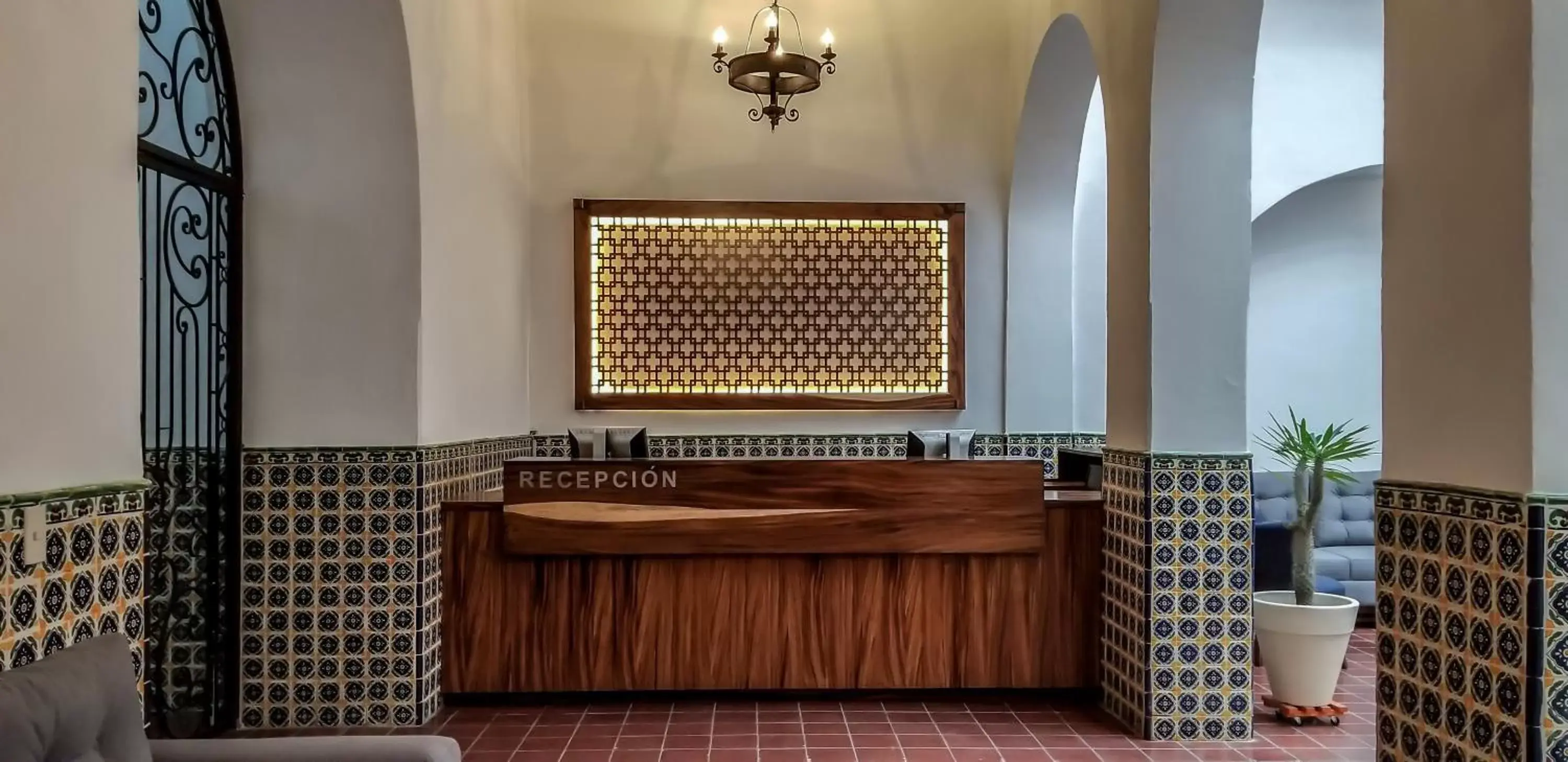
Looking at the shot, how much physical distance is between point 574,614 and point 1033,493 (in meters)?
2.36

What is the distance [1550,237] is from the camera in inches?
91.7

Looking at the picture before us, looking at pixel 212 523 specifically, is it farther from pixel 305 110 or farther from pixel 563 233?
pixel 563 233

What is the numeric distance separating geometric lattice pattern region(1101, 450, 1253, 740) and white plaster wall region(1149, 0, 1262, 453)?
0.13 meters

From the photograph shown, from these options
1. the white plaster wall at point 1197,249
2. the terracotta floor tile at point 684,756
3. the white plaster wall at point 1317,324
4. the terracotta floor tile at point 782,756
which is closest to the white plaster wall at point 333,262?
the terracotta floor tile at point 684,756

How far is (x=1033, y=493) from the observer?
5117 millimetres

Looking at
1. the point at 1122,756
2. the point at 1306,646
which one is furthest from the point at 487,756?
the point at 1306,646

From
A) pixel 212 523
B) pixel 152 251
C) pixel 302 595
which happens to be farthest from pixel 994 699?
pixel 152 251

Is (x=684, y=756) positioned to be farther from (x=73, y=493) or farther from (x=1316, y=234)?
(x=1316, y=234)

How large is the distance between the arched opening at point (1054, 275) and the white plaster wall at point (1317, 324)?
4.85 ft

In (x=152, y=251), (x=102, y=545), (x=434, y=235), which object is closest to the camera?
(x=102, y=545)

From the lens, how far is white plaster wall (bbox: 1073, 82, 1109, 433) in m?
7.24

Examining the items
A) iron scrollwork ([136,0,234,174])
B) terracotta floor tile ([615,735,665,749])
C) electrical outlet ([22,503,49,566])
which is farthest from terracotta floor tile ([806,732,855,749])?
iron scrollwork ([136,0,234,174])

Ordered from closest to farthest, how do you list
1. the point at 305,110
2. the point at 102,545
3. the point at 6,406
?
the point at 6,406 → the point at 102,545 → the point at 305,110

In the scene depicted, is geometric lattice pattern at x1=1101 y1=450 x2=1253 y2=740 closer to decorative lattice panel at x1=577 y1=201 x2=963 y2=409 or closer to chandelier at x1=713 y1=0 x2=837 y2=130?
decorative lattice panel at x1=577 y1=201 x2=963 y2=409
